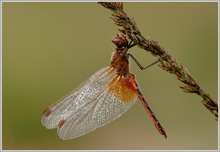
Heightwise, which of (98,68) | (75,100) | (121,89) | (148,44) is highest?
(98,68)

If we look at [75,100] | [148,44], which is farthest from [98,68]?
[148,44]

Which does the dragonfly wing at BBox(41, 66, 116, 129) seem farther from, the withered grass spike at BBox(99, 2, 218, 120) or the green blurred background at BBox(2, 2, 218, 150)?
the green blurred background at BBox(2, 2, 218, 150)

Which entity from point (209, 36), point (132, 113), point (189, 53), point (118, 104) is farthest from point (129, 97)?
point (209, 36)

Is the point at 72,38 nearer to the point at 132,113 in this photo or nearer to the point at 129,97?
the point at 132,113

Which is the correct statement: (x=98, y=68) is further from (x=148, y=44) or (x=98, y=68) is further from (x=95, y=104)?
(x=148, y=44)

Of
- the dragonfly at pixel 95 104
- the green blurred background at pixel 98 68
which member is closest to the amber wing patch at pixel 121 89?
the dragonfly at pixel 95 104

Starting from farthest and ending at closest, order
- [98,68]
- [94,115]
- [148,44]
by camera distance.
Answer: [98,68]
[94,115]
[148,44]

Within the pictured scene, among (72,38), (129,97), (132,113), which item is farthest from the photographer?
(72,38)
